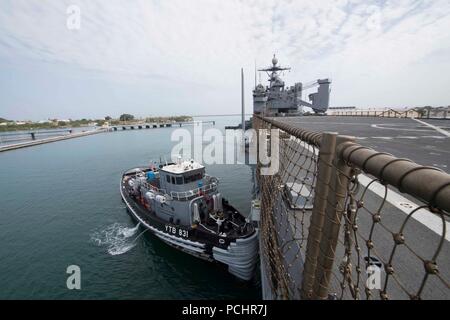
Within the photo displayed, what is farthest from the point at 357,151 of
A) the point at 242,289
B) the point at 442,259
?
the point at 242,289

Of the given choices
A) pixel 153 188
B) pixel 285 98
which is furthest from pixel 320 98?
pixel 153 188

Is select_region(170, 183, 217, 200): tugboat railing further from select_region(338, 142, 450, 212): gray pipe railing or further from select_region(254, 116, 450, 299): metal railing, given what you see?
select_region(338, 142, 450, 212): gray pipe railing

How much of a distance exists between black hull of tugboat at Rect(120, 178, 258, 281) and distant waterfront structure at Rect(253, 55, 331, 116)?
116 ft

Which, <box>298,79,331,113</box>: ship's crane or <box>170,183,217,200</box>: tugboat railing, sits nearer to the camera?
<box>170,183,217,200</box>: tugboat railing

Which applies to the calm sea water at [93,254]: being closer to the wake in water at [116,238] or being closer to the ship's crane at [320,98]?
the wake in water at [116,238]

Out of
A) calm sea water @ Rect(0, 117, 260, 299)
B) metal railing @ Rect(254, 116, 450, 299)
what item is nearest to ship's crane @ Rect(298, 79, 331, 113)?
calm sea water @ Rect(0, 117, 260, 299)

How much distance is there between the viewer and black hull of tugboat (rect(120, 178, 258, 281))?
39.5ft

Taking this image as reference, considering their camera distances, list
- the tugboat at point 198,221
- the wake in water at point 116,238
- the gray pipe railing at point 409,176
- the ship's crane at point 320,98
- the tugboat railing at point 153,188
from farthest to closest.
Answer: the ship's crane at point 320,98
the tugboat railing at point 153,188
the wake in water at point 116,238
the tugboat at point 198,221
the gray pipe railing at point 409,176

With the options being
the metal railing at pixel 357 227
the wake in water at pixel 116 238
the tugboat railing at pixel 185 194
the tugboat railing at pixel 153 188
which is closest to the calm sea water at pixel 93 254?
the wake in water at pixel 116 238

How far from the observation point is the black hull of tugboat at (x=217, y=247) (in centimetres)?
1203

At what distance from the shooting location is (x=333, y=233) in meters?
1.89

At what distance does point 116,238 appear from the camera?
17.1 meters

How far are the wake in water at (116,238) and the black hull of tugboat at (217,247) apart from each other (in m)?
3.12
